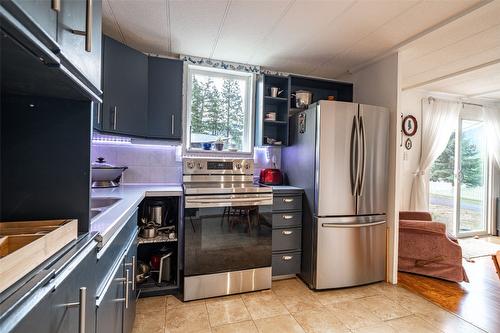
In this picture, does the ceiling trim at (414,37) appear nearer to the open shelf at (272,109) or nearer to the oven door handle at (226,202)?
the open shelf at (272,109)

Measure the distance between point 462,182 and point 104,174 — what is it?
5396 mm

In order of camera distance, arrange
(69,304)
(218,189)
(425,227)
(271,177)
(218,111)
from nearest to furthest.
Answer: (69,304)
(218,189)
(425,227)
(271,177)
(218,111)

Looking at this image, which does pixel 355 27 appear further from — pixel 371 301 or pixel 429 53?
pixel 371 301

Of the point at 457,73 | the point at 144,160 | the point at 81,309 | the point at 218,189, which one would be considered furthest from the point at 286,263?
the point at 457,73

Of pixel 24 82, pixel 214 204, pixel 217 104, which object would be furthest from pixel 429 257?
pixel 24 82

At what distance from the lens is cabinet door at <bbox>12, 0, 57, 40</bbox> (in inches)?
17.9

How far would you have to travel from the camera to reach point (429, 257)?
2.57 m

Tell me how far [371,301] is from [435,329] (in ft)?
1.55

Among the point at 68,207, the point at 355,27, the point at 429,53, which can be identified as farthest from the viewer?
the point at 429,53

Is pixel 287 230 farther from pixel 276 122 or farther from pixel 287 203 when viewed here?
pixel 276 122

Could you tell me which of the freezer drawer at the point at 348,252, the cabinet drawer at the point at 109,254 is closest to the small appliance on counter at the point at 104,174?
the cabinet drawer at the point at 109,254

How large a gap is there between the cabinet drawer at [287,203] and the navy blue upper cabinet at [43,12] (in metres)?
2.10

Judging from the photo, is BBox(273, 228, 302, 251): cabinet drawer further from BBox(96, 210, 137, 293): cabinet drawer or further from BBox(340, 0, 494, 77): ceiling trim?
BBox(340, 0, 494, 77): ceiling trim

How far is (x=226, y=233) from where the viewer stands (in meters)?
2.16
